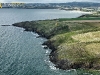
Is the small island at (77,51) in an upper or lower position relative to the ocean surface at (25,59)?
upper

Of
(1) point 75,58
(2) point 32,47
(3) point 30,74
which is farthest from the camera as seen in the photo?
(2) point 32,47

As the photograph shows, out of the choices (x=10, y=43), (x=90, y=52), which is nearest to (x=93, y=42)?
(x=90, y=52)

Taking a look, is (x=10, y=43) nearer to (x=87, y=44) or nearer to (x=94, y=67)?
(x=87, y=44)

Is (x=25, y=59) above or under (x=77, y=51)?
under

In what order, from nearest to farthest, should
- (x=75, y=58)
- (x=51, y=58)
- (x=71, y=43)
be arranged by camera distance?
(x=75, y=58) < (x=51, y=58) < (x=71, y=43)

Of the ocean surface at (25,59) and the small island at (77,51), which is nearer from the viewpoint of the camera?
the ocean surface at (25,59)

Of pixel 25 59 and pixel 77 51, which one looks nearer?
pixel 77 51

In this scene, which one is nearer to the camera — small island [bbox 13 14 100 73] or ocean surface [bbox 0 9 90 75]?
ocean surface [bbox 0 9 90 75]

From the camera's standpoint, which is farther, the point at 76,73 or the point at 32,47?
the point at 32,47

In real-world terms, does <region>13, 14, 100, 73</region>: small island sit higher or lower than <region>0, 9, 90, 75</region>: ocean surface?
higher

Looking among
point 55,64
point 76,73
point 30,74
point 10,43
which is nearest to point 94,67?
point 76,73

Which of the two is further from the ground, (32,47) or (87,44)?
(87,44)
